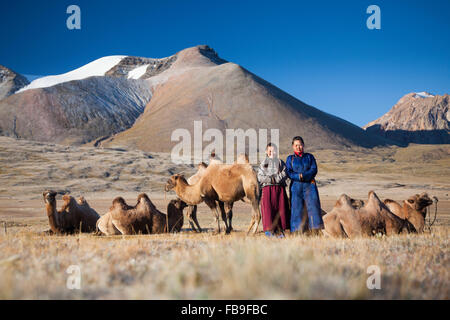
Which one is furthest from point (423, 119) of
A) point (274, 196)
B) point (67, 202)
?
point (67, 202)

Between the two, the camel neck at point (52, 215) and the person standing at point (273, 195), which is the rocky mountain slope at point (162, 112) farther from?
the person standing at point (273, 195)

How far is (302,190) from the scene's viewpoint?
7805mm

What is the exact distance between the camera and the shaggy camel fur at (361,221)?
7.32 meters

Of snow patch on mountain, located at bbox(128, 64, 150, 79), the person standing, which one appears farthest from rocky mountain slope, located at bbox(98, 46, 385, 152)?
the person standing

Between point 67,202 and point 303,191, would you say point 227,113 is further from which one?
point 303,191

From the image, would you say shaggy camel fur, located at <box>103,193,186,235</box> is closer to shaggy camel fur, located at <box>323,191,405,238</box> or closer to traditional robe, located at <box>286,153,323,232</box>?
traditional robe, located at <box>286,153,323,232</box>

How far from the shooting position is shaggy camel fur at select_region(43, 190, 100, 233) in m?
9.05

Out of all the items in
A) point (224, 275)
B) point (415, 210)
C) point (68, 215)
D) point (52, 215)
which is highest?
point (224, 275)

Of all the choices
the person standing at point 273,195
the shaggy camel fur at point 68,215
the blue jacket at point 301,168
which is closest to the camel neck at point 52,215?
the shaggy camel fur at point 68,215

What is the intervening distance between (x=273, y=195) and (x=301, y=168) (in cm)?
91

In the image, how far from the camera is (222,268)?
3553mm

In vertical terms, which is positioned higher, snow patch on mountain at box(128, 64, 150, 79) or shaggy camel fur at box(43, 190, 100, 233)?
snow patch on mountain at box(128, 64, 150, 79)

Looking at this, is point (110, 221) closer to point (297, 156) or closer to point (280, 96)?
point (297, 156)
